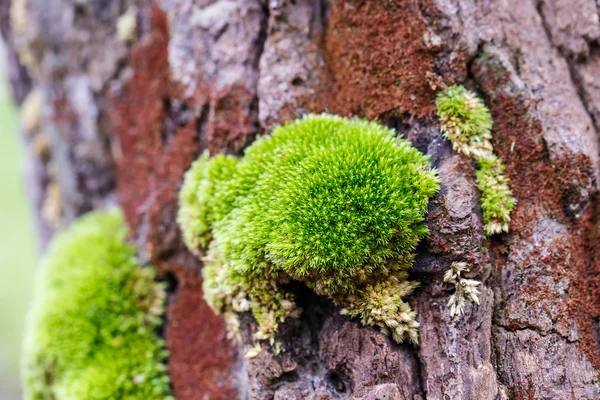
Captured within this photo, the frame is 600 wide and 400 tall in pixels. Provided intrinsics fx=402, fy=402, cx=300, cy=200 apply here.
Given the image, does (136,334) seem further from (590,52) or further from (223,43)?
(590,52)

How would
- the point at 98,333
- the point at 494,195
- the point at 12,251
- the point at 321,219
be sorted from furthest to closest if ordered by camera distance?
the point at 12,251
the point at 98,333
the point at 494,195
the point at 321,219

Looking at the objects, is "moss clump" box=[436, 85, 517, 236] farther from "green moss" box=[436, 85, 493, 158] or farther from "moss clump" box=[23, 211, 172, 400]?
"moss clump" box=[23, 211, 172, 400]

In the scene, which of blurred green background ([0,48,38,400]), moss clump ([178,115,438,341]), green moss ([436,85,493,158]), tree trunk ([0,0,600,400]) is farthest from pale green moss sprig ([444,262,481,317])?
blurred green background ([0,48,38,400])

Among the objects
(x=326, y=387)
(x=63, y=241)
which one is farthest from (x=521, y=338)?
(x=63, y=241)

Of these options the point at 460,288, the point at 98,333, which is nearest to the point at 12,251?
the point at 98,333

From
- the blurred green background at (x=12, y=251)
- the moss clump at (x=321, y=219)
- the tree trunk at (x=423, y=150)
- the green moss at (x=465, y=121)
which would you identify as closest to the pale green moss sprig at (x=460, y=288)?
the tree trunk at (x=423, y=150)

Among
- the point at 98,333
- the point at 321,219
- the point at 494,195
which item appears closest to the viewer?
the point at 321,219

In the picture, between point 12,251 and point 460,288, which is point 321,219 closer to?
point 460,288
